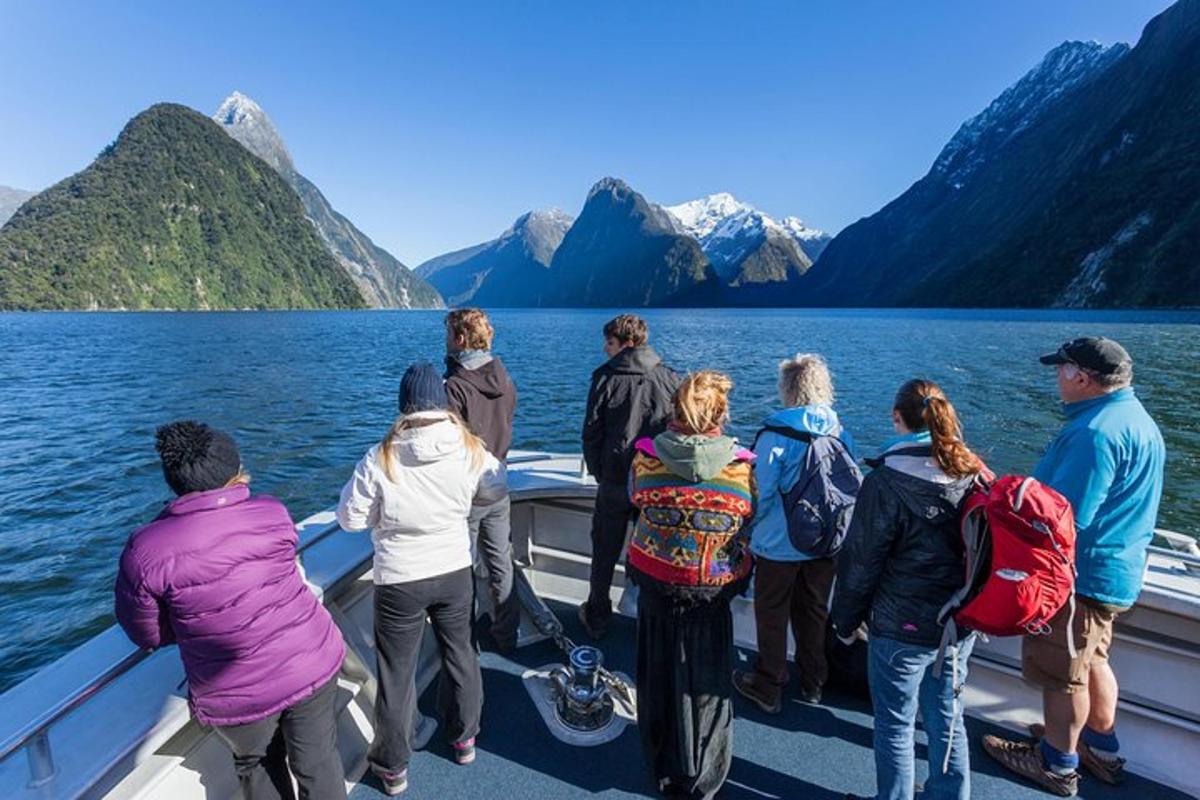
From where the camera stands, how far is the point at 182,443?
1.81 m

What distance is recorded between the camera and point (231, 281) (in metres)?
130

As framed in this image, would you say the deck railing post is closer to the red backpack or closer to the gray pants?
the gray pants

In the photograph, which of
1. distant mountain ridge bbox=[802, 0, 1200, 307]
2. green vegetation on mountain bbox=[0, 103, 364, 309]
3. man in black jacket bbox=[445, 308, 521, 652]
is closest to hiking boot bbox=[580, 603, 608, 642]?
man in black jacket bbox=[445, 308, 521, 652]

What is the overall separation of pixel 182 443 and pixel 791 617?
3291 millimetres

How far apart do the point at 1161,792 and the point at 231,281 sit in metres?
159

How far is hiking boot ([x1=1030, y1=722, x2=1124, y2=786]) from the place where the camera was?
2.83 meters

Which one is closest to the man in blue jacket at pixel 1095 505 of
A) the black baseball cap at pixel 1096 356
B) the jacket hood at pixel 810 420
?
the black baseball cap at pixel 1096 356

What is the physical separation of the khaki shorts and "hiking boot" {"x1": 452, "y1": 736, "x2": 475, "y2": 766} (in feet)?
9.22

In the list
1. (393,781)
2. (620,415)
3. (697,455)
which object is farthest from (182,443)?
(620,415)

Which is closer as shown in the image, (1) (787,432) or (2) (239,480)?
(2) (239,480)

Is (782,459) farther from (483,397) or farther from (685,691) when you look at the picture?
(483,397)

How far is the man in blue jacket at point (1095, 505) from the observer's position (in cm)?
241

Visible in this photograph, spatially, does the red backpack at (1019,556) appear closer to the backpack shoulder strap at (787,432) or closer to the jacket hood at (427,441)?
the backpack shoulder strap at (787,432)

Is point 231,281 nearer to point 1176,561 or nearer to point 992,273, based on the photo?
point 1176,561
